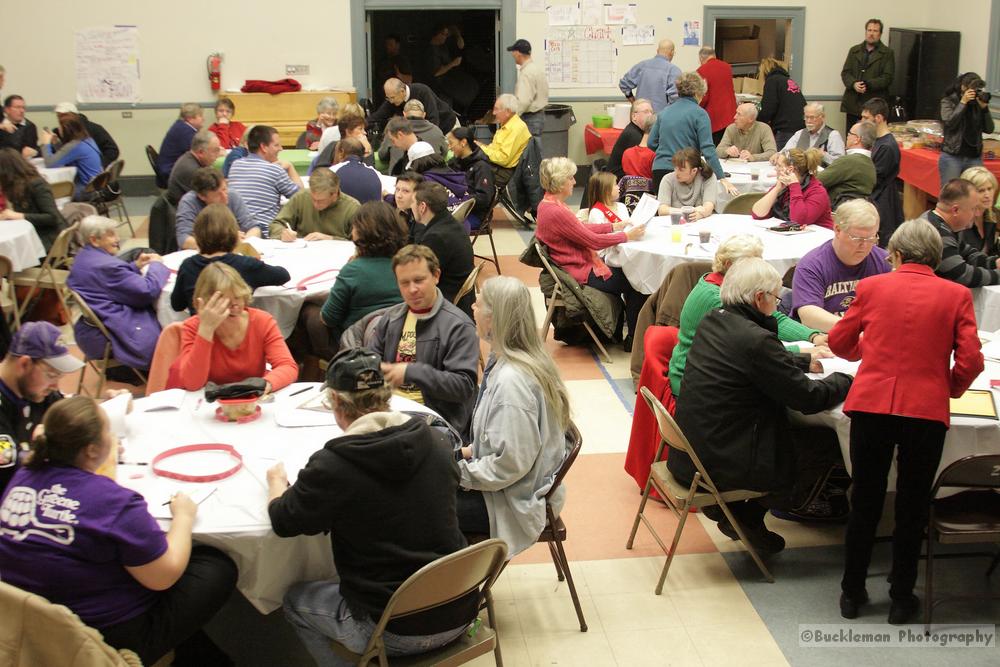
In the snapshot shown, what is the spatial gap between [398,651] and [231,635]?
1.01 metres

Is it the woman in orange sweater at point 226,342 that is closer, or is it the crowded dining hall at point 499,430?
the crowded dining hall at point 499,430

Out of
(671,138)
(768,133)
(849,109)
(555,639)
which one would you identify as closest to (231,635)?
(555,639)

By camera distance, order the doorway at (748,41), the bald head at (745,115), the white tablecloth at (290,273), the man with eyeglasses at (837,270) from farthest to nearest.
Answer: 1. the doorway at (748,41)
2. the bald head at (745,115)
3. the white tablecloth at (290,273)
4. the man with eyeglasses at (837,270)

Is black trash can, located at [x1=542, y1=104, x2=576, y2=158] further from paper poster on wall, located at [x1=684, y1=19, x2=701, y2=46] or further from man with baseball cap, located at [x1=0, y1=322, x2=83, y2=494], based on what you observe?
man with baseball cap, located at [x1=0, y1=322, x2=83, y2=494]

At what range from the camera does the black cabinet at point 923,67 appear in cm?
1151

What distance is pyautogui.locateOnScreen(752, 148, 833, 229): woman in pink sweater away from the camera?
20.5 ft

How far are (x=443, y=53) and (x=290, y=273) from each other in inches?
357

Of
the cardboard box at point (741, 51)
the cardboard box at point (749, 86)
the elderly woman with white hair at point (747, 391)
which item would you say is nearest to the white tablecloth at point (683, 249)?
the elderly woman with white hair at point (747, 391)

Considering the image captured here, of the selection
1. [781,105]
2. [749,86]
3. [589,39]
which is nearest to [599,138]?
[589,39]

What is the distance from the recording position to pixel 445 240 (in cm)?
528

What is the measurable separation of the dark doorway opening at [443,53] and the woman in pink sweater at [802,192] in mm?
7394

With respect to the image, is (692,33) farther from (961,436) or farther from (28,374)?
(28,374)

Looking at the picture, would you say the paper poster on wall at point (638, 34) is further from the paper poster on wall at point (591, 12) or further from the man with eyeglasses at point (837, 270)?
the man with eyeglasses at point (837, 270)

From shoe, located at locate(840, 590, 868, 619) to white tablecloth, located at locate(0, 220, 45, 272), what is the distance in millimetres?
5091
